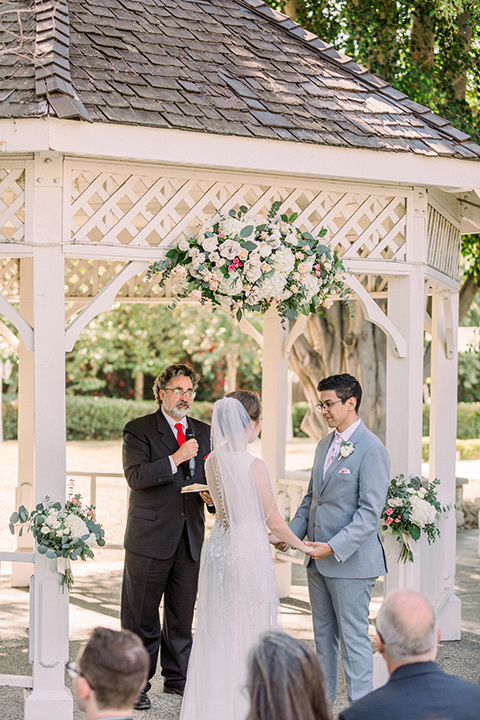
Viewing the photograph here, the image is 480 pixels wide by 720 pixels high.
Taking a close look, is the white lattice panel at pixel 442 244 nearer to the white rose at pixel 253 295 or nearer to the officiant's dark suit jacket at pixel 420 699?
the white rose at pixel 253 295

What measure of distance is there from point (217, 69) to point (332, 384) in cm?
220

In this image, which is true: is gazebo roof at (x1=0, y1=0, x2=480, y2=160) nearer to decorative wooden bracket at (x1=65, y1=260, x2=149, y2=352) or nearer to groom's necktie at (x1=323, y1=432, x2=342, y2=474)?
decorative wooden bracket at (x1=65, y1=260, x2=149, y2=352)

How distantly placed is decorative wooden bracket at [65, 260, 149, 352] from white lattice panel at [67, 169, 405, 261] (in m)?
0.14

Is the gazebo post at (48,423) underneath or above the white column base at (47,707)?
above

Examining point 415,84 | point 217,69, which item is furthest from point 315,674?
point 415,84

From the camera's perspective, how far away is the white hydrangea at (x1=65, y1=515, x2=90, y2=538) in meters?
4.77

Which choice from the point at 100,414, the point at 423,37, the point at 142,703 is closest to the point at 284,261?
the point at 142,703

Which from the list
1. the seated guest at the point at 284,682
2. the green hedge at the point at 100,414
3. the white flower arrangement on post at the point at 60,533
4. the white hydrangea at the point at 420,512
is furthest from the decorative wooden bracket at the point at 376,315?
the green hedge at the point at 100,414

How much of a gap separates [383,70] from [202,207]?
510 cm

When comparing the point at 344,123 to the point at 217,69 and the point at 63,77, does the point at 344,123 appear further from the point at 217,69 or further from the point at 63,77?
the point at 63,77

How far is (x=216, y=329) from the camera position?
22.2 m

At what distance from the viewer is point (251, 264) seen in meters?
4.96

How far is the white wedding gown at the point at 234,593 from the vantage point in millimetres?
4492

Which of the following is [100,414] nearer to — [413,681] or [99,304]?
[99,304]
